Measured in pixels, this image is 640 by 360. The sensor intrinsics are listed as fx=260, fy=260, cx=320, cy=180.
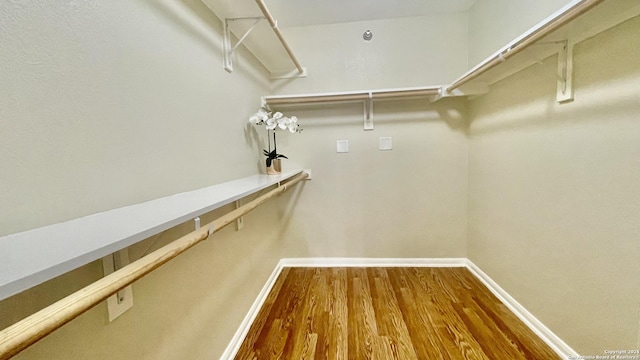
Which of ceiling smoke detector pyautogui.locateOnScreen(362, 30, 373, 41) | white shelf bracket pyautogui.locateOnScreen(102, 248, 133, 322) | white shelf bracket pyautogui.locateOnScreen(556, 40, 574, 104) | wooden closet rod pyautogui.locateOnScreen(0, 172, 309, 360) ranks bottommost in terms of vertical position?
white shelf bracket pyautogui.locateOnScreen(102, 248, 133, 322)

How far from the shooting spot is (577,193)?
50.2 inches

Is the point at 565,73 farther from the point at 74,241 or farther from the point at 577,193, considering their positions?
the point at 74,241

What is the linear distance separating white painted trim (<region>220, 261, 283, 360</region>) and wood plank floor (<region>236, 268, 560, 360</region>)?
0.04 m

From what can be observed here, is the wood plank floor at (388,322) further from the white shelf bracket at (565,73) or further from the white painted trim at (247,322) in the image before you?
the white shelf bracket at (565,73)

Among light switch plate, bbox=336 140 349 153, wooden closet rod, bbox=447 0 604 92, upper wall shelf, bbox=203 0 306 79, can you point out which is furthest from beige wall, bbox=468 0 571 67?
upper wall shelf, bbox=203 0 306 79

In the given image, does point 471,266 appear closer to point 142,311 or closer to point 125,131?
point 142,311

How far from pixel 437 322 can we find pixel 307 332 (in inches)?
33.7

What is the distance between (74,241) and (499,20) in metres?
2.52

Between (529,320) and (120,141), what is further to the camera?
(529,320)

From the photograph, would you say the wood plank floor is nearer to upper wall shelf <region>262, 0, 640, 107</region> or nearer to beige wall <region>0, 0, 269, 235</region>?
beige wall <region>0, 0, 269, 235</region>

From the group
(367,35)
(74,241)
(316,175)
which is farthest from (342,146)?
(74,241)

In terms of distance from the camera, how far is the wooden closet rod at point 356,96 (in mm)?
2109

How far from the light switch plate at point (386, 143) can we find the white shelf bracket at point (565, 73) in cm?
125

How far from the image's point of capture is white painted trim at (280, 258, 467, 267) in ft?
8.28
